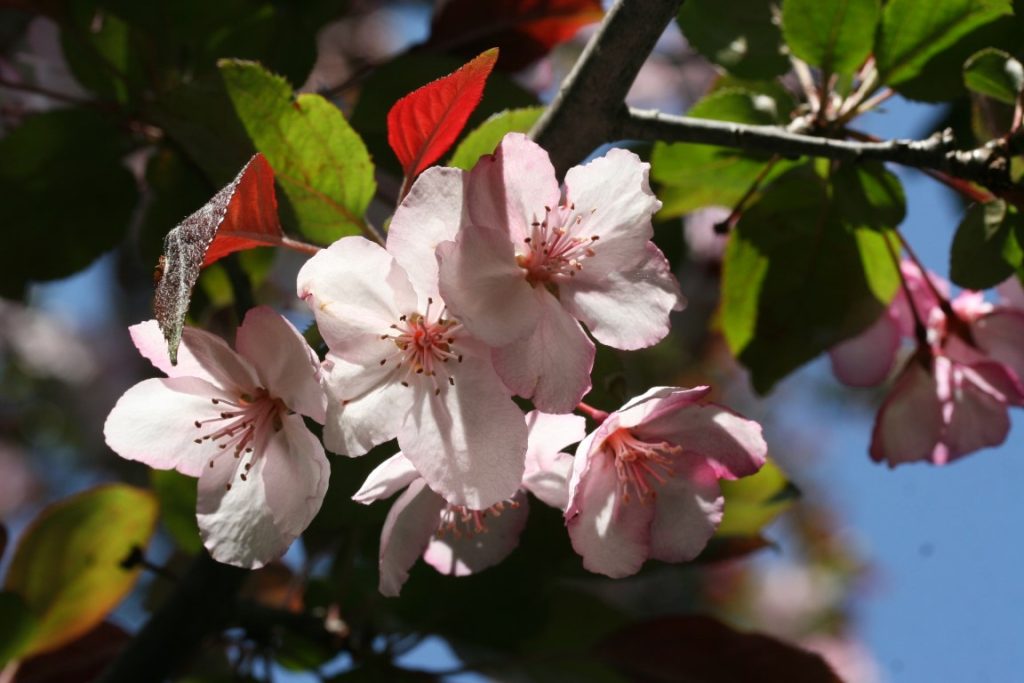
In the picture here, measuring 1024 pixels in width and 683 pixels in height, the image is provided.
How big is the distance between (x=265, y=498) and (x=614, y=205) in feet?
0.98

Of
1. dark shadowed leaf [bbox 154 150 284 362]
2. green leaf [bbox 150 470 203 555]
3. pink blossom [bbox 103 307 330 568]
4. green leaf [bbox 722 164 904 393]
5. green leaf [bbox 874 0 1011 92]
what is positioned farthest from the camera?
green leaf [bbox 150 470 203 555]

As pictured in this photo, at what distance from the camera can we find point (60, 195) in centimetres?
111

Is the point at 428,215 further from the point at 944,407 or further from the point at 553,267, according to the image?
the point at 944,407

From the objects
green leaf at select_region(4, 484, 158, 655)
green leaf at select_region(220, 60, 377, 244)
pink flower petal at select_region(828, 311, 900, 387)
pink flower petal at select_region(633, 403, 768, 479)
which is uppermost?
green leaf at select_region(220, 60, 377, 244)

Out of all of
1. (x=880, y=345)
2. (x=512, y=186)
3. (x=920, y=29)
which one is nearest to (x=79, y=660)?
(x=512, y=186)

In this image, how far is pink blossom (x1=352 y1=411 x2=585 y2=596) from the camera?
0.67 m

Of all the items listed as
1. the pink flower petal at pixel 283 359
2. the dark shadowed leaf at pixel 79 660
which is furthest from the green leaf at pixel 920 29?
the dark shadowed leaf at pixel 79 660

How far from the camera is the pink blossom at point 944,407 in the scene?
0.93m

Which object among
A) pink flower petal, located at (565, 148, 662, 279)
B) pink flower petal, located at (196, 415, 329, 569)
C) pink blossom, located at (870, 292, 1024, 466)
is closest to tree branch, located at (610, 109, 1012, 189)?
pink flower petal, located at (565, 148, 662, 279)

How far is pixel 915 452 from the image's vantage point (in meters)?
0.94

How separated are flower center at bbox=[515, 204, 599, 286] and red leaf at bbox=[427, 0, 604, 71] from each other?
574 mm

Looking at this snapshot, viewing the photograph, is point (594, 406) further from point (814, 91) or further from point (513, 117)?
point (814, 91)

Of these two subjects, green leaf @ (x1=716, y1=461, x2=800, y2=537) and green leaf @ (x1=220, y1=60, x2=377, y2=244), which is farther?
green leaf @ (x1=716, y1=461, x2=800, y2=537)

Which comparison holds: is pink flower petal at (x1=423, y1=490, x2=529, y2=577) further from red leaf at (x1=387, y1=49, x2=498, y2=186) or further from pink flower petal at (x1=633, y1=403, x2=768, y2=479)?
red leaf at (x1=387, y1=49, x2=498, y2=186)
